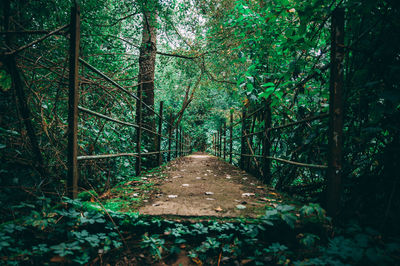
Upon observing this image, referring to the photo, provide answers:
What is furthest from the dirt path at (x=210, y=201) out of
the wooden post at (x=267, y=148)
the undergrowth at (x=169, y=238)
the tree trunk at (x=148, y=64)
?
the tree trunk at (x=148, y=64)

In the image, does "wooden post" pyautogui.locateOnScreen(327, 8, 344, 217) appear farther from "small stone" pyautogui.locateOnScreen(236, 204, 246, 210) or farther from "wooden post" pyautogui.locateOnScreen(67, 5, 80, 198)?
"wooden post" pyautogui.locateOnScreen(67, 5, 80, 198)

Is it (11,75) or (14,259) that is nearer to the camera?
(14,259)

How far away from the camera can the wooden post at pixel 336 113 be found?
126 cm

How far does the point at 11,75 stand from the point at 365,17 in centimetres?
261

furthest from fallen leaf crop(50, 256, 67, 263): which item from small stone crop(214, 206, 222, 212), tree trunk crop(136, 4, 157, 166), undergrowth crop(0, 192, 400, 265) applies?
tree trunk crop(136, 4, 157, 166)

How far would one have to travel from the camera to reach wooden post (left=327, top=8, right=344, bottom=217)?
1260mm

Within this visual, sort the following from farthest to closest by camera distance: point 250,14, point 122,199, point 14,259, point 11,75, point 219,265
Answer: point 250,14
point 122,199
point 11,75
point 219,265
point 14,259

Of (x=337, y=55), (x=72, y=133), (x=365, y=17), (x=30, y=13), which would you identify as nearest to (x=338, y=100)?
(x=337, y=55)

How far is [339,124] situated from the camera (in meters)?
1.29

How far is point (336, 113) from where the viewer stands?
129 cm

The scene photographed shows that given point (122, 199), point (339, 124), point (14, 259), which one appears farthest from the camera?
point (122, 199)

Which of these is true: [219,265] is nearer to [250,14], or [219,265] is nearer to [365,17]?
[365,17]

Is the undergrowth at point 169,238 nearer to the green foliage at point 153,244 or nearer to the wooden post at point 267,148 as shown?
the green foliage at point 153,244

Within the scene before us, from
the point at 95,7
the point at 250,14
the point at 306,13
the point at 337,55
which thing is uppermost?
the point at 95,7
